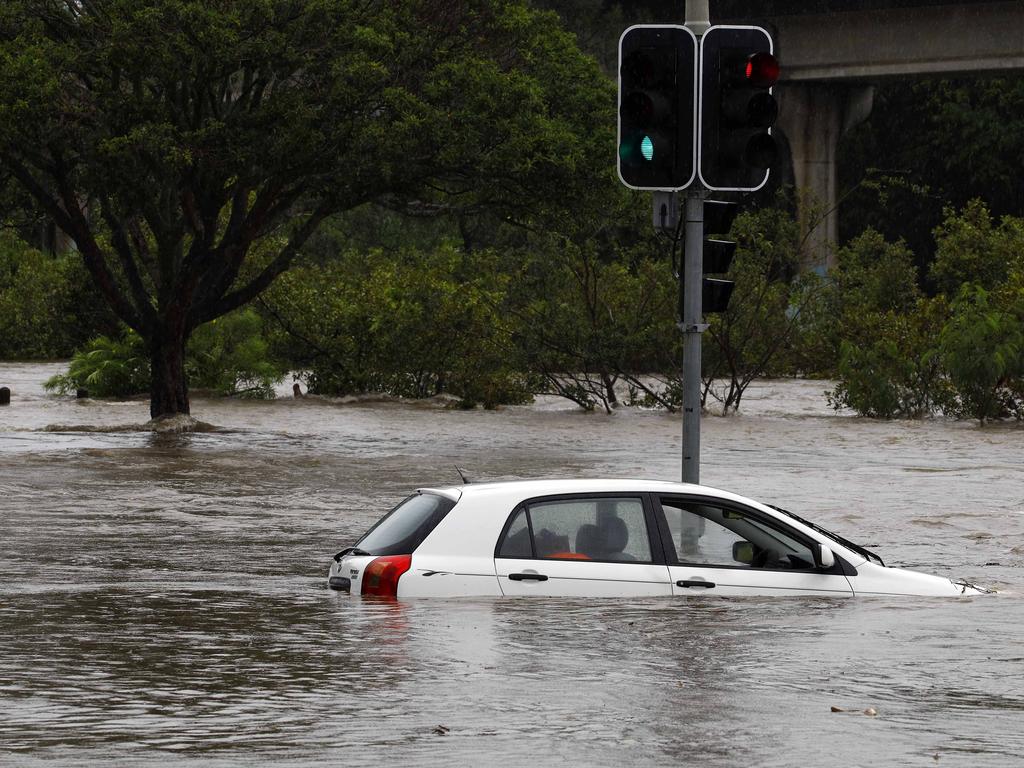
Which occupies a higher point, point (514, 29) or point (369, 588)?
point (514, 29)

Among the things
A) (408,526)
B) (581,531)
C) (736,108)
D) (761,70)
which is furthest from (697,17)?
(408,526)

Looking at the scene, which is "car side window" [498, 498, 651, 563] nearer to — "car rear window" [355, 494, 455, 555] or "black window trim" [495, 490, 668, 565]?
"black window trim" [495, 490, 668, 565]

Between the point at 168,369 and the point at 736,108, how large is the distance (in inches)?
790

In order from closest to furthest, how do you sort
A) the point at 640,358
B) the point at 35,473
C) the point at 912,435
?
1. the point at 35,473
2. the point at 912,435
3. the point at 640,358

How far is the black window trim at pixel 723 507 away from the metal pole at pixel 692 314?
139 cm

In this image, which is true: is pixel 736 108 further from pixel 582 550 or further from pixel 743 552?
pixel 582 550

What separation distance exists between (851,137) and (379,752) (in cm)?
5529

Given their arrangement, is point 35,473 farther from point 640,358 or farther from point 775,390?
point 775,390

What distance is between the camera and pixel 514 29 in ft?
92.9

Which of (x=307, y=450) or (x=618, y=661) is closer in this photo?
(x=618, y=661)

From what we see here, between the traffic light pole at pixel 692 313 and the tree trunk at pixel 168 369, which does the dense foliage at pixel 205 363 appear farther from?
the traffic light pole at pixel 692 313

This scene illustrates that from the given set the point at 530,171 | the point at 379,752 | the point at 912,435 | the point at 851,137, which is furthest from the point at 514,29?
the point at 851,137

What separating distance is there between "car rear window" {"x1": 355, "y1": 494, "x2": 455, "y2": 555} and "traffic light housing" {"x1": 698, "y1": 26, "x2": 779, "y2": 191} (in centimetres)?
280

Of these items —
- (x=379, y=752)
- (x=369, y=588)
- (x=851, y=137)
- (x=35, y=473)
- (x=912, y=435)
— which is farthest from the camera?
(x=851, y=137)
